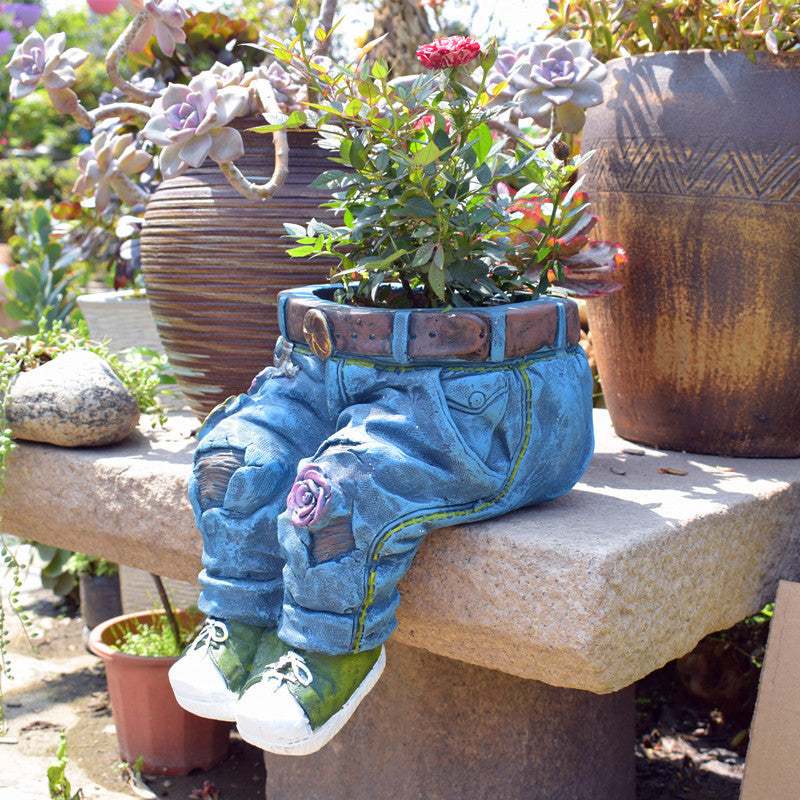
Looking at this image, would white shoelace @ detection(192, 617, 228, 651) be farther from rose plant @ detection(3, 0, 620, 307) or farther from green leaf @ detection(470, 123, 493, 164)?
green leaf @ detection(470, 123, 493, 164)

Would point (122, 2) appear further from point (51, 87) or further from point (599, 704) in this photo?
point (599, 704)

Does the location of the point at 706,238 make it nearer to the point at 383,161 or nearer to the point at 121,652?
the point at 383,161

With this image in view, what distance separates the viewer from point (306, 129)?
1959mm

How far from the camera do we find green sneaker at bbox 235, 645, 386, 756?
1.16 m

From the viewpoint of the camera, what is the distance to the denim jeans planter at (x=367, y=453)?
1213 mm

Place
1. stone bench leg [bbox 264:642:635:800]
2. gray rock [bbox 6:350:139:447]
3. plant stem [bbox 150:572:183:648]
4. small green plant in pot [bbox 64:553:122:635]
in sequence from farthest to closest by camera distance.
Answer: small green plant in pot [bbox 64:553:122:635], plant stem [bbox 150:572:183:648], gray rock [bbox 6:350:139:447], stone bench leg [bbox 264:642:635:800]

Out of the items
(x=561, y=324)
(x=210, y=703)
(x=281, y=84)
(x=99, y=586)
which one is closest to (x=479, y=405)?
(x=561, y=324)

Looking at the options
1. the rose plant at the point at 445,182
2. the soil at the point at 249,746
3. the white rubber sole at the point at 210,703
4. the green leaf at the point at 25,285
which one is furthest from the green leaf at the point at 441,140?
the green leaf at the point at 25,285

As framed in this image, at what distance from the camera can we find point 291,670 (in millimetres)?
1196

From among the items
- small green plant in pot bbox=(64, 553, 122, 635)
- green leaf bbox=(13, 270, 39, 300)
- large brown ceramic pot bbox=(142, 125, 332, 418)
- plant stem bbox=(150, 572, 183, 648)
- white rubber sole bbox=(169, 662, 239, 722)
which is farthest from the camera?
green leaf bbox=(13, 270, 39, 300)

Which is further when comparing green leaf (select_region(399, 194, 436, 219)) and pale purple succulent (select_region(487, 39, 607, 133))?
pale purple succulent (select_region(487, 39, 607, 133))

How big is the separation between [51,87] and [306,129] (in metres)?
0.54

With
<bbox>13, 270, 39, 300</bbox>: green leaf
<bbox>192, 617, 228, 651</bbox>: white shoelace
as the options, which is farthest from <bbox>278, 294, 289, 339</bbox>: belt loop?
<bbox>13, 270, 39, 300</bbox>: green leaf

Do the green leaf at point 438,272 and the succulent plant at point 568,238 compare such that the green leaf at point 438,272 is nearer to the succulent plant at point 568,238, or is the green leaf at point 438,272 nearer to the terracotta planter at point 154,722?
the succulent plant at point 568,238
